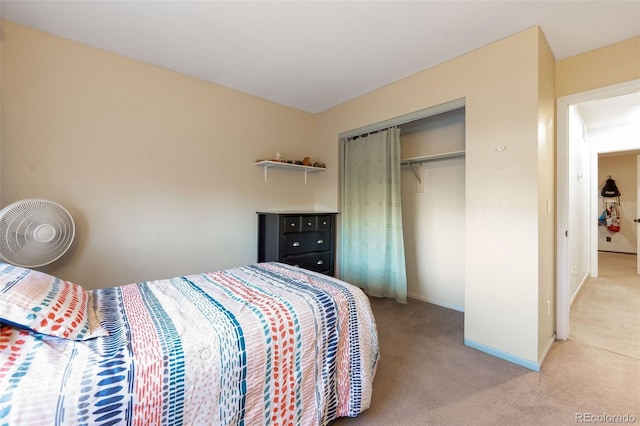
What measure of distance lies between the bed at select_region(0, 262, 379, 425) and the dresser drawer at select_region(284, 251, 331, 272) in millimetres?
1329

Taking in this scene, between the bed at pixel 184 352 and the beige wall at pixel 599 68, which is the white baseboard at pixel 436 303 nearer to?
the bed at pixel 184 352

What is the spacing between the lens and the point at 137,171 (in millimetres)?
2432

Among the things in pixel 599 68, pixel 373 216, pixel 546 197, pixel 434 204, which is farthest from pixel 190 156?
pixel 599 68

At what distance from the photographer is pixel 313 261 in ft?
10.3

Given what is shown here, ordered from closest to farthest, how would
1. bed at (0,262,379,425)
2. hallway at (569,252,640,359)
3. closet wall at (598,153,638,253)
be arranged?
bed at (0,262,379,425) → hallway at (569,252,640,359) → closet wall at (598,153,638,253)

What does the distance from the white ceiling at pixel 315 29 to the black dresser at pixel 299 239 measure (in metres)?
1.53

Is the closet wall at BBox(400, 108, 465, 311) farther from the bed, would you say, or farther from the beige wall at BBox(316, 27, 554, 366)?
the bed

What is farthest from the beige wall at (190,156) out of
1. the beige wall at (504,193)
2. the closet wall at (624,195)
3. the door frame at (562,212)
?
the closet wall at (624,195)

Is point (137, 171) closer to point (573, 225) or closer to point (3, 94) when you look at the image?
point (3, 94)

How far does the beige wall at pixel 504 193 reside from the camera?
191 cm

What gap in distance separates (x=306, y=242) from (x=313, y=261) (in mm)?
250

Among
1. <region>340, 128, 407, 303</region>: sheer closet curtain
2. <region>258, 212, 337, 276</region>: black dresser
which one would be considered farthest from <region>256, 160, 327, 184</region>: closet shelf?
<region>258, 212, 337, 276</region>: black dresser

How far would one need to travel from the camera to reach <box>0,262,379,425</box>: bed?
796 millimetres

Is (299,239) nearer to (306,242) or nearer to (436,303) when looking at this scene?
(306,242)
